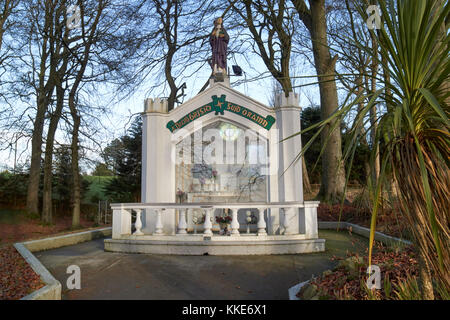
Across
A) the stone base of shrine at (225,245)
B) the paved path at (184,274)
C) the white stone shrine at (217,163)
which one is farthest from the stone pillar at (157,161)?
the paved path at (184,274)

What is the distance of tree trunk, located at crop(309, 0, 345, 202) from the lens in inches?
541

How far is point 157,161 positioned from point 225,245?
131 inches

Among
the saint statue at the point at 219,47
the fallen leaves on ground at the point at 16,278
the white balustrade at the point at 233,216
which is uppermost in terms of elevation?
the saint statue at the point at 219,47

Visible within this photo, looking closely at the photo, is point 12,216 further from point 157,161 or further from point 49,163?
point 157,161

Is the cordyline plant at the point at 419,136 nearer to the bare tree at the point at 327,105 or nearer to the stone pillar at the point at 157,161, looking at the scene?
the stone pillar at the point at 157,161

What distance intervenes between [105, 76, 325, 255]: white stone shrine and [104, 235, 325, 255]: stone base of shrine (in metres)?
0.40

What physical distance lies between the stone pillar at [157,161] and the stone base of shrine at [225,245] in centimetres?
153

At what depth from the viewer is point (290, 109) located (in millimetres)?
8891

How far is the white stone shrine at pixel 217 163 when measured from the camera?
8.66m

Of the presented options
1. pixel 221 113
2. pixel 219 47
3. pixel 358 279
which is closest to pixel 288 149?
pixel 221 113

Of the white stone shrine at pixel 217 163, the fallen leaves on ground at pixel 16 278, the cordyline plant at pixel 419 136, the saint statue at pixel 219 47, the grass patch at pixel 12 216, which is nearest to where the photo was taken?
the cordyline plant at pixel 419 136

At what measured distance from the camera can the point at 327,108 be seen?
558 inches

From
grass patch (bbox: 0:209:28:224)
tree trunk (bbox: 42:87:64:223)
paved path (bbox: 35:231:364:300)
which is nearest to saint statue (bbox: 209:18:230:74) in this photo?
paved path (bbox: 35:231:364:300)

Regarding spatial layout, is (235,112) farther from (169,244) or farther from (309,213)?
(169,244)
